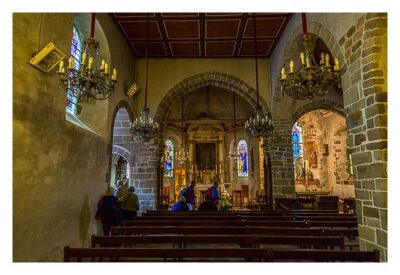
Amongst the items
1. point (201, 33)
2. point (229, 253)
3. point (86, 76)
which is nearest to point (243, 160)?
point (201, 33)

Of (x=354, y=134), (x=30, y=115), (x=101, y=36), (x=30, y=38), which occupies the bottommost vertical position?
(x=354, y=134)

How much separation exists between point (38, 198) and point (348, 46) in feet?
18.1

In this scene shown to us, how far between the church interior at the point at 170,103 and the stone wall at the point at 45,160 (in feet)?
0.07

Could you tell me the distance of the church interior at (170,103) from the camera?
12.1 feet

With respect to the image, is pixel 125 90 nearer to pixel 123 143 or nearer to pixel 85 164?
pixel 123 143

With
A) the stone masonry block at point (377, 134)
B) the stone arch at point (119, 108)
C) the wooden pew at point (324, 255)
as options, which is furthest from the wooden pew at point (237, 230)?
the stone arch at point (119, 108)

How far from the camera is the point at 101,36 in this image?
7039mm

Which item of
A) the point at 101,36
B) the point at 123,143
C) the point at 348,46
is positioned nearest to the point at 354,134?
the point at 348,46

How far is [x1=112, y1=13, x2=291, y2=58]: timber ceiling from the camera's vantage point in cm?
761

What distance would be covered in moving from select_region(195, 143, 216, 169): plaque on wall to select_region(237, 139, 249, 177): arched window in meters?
1.76

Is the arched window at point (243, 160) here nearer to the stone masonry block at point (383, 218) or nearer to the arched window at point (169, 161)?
→ the arched window at point (169, 161)

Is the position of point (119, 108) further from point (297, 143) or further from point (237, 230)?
point (297, 143)

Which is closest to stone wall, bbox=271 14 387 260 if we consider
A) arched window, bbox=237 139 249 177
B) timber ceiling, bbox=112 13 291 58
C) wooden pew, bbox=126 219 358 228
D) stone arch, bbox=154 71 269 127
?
wooden pew, bbox=126 219 358 228

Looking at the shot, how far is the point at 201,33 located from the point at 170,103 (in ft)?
9.78
